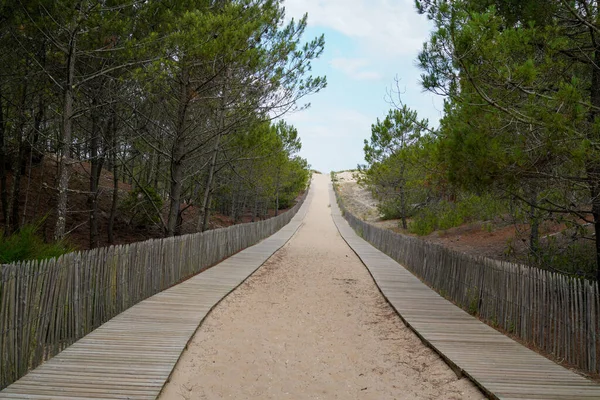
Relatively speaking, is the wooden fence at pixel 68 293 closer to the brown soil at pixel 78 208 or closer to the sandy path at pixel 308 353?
the sandy path at pixel 308 353

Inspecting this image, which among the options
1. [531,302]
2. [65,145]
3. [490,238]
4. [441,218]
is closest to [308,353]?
[531,302]

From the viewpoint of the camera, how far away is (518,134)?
673 centimetres

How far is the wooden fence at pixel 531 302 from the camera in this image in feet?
17.5

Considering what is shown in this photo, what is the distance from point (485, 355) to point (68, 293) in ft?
15.4

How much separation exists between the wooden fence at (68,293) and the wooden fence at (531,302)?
533 cm

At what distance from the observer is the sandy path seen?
5.07 meters

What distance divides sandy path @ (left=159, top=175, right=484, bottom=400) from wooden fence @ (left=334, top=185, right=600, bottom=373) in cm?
133

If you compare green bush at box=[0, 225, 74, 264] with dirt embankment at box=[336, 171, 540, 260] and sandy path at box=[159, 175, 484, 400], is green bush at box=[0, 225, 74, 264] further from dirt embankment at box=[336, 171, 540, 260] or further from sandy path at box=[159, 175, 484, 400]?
dirt embankment at box=[336, 171, 540, 260]

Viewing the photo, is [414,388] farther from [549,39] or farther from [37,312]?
[549,39]

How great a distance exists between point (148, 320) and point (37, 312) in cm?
208

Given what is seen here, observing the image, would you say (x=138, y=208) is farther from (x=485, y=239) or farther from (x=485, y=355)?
(x=485, y=355)

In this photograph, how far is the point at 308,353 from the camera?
6.46m

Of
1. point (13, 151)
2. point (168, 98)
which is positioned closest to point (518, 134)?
point (168, 98)

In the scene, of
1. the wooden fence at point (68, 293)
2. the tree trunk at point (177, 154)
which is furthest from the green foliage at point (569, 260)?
the tree trunk at point (177, 154)
